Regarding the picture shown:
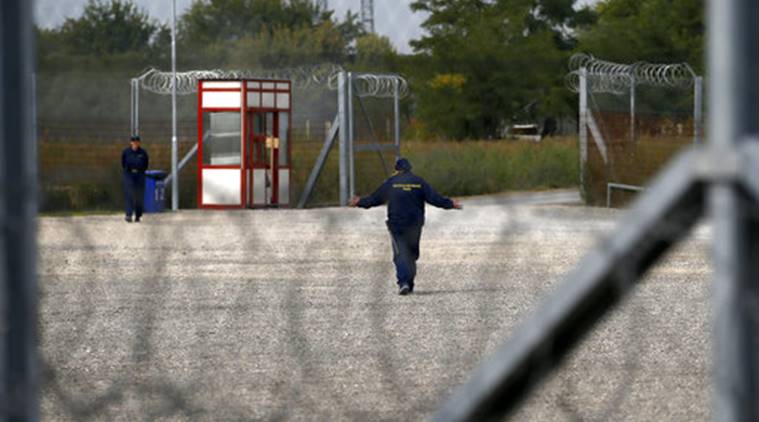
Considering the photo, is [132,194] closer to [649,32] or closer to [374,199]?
[374,199]

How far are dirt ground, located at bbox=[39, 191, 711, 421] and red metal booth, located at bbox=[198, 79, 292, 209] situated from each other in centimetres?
995

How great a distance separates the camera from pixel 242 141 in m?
28.7

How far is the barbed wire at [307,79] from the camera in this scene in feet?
97.9

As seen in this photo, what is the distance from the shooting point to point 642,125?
27.0 m

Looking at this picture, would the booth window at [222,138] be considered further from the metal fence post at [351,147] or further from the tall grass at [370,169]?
the metal fence post at [351,147]

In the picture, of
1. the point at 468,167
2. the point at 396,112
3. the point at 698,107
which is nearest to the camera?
the point at 698,107

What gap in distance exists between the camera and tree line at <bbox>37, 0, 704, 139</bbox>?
2914cm

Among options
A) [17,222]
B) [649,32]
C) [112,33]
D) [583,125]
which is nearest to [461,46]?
[649,32]

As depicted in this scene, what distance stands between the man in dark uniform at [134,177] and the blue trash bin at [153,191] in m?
2.18

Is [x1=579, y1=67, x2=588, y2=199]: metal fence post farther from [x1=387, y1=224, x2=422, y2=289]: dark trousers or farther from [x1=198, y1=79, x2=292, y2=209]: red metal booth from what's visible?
[x1=387, y1=224, x2=422, y2=289]: dark trousers

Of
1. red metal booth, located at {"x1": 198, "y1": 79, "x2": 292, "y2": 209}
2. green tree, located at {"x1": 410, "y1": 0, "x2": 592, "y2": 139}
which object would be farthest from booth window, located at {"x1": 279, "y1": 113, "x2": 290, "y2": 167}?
green tree, located at {"x1": 410, "y1": 0, "x2": 592, "y2": 139}

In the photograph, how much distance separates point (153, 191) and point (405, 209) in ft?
52.3

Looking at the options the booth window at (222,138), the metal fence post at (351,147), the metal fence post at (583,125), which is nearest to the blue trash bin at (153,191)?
the booth window at (222,138)

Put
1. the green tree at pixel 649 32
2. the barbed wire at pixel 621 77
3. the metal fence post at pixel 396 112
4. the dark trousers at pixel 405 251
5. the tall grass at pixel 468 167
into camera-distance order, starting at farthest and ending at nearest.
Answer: the tall grass at pixel 468 167 → the metal fence post at pixel 396 112 → the green tree at pixel 649 32 → the barbed wire at pixel 621 77 → the dark trousers at pixel 405 251
